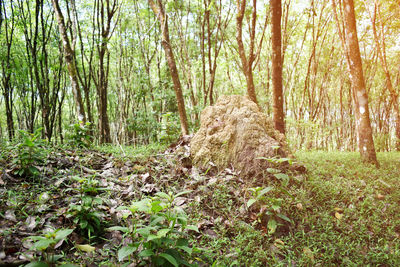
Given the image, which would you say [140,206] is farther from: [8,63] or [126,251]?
[8,63]

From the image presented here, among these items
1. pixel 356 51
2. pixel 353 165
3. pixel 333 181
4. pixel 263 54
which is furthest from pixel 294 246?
pixel 263 54

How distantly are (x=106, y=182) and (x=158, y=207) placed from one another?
1.64 meters

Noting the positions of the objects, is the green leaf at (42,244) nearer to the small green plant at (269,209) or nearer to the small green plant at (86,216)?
the small green plant at (86,216)

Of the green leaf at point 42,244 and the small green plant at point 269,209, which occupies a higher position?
the green leaf at point 42,244

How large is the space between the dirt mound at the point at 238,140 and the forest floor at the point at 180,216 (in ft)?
0.77

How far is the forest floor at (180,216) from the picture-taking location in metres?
1.95

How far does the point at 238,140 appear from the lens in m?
3.85

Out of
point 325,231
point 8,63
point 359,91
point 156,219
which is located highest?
point 8,63

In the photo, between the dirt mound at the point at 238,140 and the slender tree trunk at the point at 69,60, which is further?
the slender tree trunk at the point at 69,60

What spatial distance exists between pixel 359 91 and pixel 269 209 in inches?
161

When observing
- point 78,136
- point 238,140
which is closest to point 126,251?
point 238,140

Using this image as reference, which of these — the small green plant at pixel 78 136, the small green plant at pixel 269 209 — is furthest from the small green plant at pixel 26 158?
the small green plant at pixel 269 209

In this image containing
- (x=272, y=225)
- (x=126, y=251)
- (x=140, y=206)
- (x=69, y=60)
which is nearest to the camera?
(x=126, y=251)

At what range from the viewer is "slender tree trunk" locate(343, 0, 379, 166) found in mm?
5055
